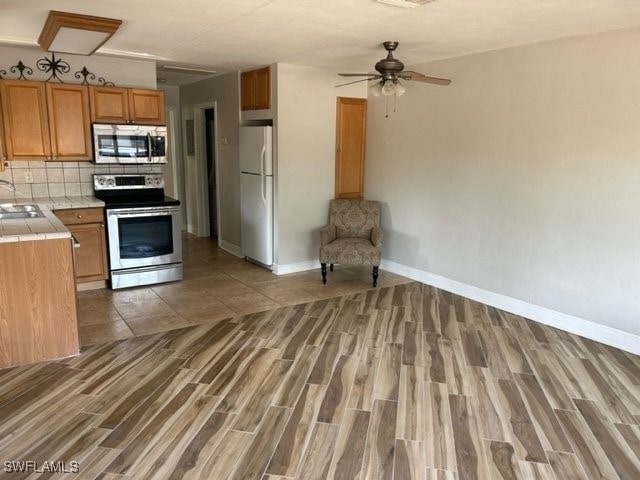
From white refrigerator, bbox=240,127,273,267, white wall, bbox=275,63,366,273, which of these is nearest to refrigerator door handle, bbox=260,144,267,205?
white refrigerator, bbox=240,127,273,267

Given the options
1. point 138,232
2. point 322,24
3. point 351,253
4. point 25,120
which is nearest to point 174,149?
point 138,232

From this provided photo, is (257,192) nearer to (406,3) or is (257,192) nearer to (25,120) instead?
(25,120)

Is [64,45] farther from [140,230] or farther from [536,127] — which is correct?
[536,127]

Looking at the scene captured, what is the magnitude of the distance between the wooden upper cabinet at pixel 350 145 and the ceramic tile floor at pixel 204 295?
3.43ft

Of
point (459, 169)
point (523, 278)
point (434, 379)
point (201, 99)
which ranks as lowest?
point (434, 379)

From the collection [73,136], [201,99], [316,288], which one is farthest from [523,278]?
[201,99]

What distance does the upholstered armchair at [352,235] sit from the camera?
514 centimetres

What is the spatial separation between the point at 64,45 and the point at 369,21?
2512 mm

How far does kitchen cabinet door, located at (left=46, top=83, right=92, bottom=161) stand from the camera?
14.8ft

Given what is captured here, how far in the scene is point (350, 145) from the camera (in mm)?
5816

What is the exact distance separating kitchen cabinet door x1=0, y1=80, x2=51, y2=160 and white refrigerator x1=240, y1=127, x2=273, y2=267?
6.83ft

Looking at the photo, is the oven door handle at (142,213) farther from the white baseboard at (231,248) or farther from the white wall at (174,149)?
the white wall at (174,149)

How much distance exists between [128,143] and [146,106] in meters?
0.45

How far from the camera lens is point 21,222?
11.7ft
